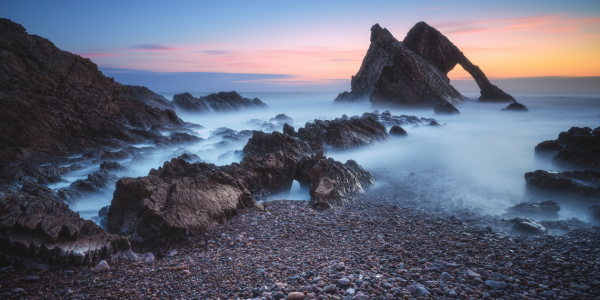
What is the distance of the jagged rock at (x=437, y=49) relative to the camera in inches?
1261

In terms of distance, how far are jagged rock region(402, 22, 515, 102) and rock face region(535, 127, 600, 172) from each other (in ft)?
79.0

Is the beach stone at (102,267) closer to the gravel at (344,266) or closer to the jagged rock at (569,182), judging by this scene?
the gravel at (344,266)

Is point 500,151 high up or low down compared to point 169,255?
up

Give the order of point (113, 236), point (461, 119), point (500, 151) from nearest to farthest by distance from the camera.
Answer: point (113, 236)
point (500, 151)
point (461, 119)

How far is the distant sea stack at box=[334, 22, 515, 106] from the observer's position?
95.1ft

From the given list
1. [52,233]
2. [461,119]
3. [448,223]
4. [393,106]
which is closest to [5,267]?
[52,233]

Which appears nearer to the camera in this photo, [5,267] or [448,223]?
[5,267]

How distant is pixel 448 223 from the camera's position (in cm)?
587

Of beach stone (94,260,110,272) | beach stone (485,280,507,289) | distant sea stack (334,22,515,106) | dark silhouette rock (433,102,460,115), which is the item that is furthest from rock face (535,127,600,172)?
distant sea stack (334,22,515,106)

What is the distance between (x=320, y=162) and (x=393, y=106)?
966 inches

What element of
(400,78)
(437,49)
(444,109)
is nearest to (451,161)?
(444,109)

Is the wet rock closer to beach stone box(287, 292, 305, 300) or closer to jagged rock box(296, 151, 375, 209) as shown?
jagged rock box(296, 151, 375, 209)

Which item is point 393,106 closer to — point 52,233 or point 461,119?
point 461,119

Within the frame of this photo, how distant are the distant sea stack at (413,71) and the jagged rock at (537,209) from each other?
78.2 feet
